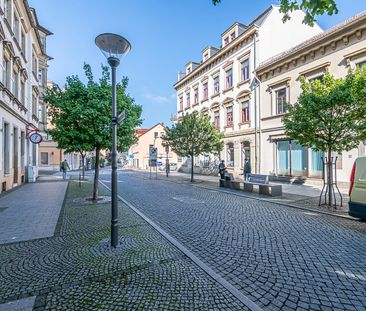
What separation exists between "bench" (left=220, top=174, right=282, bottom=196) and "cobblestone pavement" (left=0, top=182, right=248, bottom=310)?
25.0ft

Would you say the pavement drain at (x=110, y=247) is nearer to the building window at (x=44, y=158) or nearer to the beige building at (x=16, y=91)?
the beige building at (x=16, y=91)

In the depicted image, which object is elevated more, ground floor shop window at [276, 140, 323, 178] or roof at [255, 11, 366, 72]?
roof at [255, 11, 366, 72]

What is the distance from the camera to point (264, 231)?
5.76 m

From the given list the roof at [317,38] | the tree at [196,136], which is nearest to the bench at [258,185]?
the tree at [196,136]

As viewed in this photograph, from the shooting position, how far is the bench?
1137cm

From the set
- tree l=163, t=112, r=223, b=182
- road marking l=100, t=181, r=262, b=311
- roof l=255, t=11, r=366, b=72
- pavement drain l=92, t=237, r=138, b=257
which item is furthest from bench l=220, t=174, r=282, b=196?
roof l=255, t=11, r=366, b=72

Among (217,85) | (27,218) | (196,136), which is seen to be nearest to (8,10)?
(27,218)

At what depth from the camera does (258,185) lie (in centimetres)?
1228

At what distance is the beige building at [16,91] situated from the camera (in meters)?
12.0

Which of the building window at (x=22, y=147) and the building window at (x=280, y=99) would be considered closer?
the building window at (x=22, y=147)

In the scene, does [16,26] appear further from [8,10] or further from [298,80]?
[298,80]

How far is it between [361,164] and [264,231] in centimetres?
344

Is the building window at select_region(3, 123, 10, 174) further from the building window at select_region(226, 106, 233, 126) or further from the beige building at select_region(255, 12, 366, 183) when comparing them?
the building window at select_region(226, 106, 233, 126)

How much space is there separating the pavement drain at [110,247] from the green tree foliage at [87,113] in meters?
4.52
